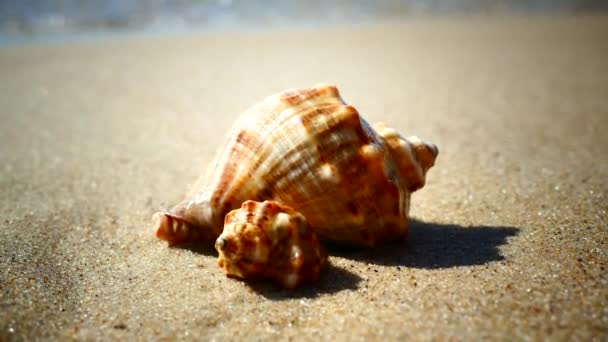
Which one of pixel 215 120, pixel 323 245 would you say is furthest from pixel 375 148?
pixel 215 120

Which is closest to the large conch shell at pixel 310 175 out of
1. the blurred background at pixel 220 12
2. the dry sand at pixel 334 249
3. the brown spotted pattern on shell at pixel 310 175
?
the brown spotted pattern on shell at pixel 310 175

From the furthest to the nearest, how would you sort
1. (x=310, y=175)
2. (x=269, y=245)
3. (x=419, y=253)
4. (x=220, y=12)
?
(x=220, y=12) < (x=419, y=253) < (x=310, y=175) < (x=269, y=245)

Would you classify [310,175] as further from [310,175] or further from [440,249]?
[440,249]

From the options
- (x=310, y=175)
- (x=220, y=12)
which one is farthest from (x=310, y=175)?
(x=220, y=12)

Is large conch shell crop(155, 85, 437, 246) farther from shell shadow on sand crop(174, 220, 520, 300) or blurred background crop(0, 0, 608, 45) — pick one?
blurred background crop(0, 0, 608, 45)

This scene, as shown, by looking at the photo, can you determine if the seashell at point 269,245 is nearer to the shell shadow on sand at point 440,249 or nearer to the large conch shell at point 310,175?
the large conch shell at point 310,175

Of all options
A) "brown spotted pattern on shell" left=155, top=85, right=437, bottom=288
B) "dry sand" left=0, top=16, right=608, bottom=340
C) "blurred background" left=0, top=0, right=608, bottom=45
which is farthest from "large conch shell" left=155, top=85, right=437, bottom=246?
"blurred background" left=0, top=0, right=608, bottom=45
